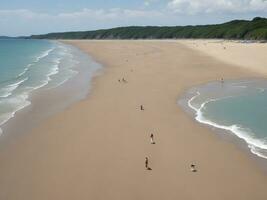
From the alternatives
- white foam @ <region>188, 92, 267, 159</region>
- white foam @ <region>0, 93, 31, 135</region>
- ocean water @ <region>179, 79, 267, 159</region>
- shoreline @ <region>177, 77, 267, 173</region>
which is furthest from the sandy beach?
white foam @ <region>0, 93, 31, 135</region>

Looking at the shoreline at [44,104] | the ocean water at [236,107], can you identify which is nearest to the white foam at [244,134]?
the ocean water at [236,107]

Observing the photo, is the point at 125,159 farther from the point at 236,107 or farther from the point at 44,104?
the point at 44,104

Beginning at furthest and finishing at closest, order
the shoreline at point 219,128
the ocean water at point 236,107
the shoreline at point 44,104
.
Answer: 1. the shoreline at point 44,104
2. the ocean water at point 236,107
3. the shoreline at point 219,128

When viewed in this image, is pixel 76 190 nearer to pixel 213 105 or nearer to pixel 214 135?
pixel 214 135

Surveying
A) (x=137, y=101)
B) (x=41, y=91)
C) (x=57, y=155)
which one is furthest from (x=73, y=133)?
(x=41, y=91)

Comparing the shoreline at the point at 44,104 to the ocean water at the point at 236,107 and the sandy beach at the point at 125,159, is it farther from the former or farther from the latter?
the ocean water at the point at 236,107

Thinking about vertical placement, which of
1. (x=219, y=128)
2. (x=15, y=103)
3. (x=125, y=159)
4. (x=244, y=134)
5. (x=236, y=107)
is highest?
(x=125, y=159)

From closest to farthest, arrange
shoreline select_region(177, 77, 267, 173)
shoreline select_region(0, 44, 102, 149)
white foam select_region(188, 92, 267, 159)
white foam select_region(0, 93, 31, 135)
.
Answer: shoreline select_region(177, 77, 267, 173) < white foam select_region(188, 92, 267, 159) < shoreline select_region(0, 44, 102, 149) < white foam select_region(0, 93, 31, 135)

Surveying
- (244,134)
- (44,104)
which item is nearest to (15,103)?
(44,104)

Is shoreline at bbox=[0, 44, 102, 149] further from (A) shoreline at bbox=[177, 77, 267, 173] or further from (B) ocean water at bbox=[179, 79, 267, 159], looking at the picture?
(B) ocean water at bbox=[179, 79, 267, 159]
